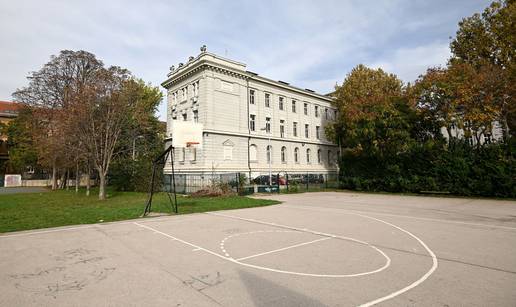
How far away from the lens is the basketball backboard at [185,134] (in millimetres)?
15758

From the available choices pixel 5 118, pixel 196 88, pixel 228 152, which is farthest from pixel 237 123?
pixel 5 118

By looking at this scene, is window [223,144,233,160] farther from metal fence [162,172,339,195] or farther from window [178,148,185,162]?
window [178,148,185,162]

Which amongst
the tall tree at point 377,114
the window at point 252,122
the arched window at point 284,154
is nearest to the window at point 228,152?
the window at point 252,122

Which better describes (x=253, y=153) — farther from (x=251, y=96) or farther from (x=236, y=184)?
(x=236, y=184)

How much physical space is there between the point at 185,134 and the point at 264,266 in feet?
38.0

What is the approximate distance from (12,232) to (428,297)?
515 inches

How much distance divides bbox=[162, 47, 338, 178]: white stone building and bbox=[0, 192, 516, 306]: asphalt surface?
2486 centimetres

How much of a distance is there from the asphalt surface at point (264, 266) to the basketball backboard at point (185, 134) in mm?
6281

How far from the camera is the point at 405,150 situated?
2789cm

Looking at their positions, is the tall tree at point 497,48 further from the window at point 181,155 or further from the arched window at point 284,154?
the window at point 181,155

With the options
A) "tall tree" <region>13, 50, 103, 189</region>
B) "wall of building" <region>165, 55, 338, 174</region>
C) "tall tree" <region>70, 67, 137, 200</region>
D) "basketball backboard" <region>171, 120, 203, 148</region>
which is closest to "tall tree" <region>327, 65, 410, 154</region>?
"wall of building" <region>165, 55, 338, 174</region>

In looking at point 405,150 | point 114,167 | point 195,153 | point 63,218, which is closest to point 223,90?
point 195,153

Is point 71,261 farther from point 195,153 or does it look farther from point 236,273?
point 195,153

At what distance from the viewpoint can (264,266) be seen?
6016mm
